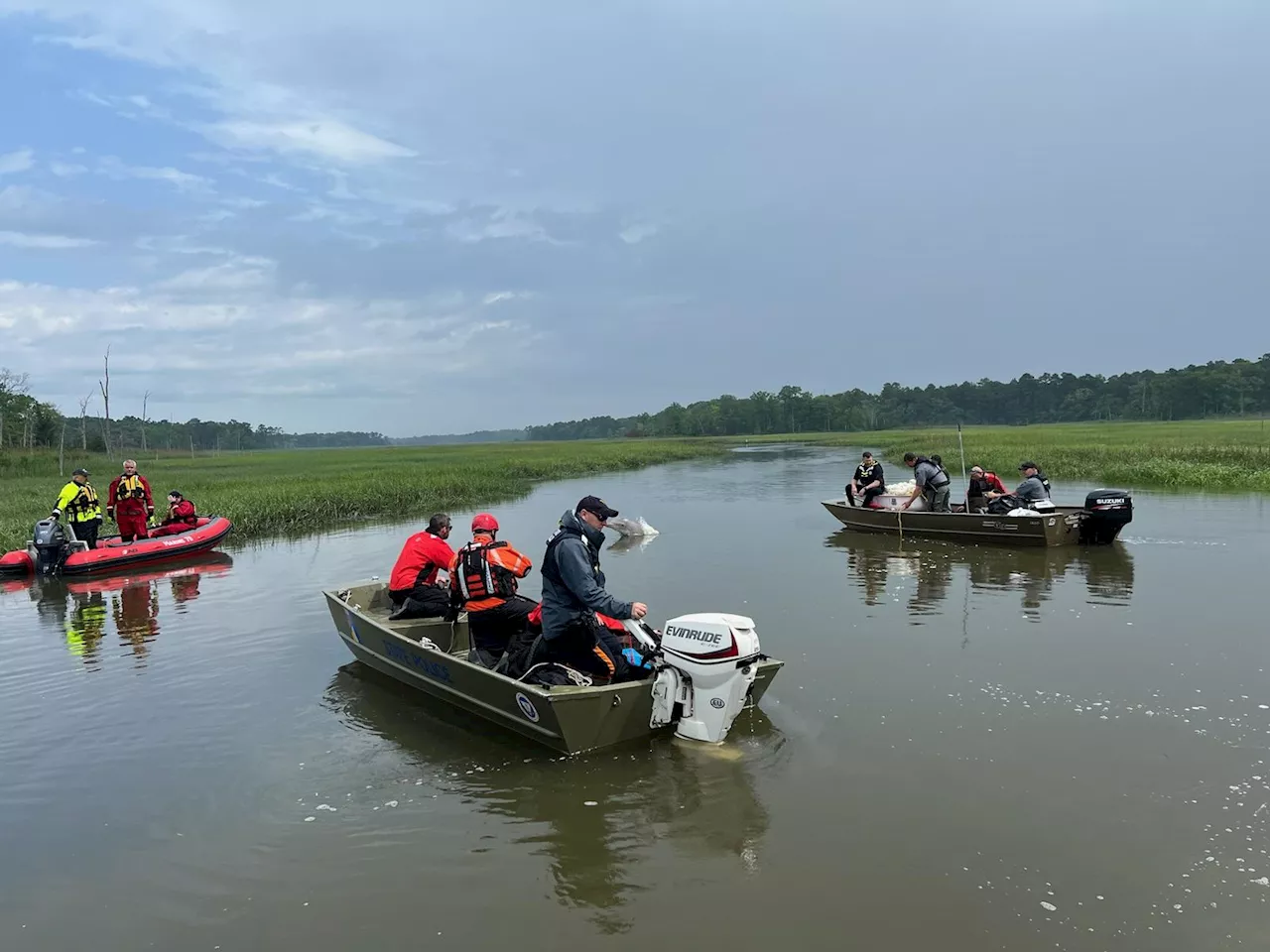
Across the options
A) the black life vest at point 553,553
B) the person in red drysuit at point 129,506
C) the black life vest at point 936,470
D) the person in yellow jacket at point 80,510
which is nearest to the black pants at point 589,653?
the black life vest at point 553,553

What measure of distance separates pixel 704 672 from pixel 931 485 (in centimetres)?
1306

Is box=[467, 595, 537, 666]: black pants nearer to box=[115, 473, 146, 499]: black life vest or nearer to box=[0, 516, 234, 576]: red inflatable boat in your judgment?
box=[0, 516, 234, 576]: red inflatable boat

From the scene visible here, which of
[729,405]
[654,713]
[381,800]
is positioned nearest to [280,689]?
[381,800]

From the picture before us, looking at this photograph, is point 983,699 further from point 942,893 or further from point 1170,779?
point 942,893

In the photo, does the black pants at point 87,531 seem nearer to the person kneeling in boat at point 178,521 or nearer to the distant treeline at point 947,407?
the person kneeling in boat at point 178,521

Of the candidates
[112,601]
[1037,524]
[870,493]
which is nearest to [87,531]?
[112,601]

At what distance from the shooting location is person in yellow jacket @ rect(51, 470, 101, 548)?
634 inches

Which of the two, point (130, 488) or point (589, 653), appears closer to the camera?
point (589, 653)

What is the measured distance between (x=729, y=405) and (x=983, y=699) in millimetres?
167933

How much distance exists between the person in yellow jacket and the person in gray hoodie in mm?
13317

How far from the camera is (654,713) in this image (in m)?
6.88

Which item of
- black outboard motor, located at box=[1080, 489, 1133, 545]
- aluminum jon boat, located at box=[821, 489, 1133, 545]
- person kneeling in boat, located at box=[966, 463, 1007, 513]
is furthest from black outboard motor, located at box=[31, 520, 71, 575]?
black outboard motor, located at box=[1080, 489, 1133, 545]

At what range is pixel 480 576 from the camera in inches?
310

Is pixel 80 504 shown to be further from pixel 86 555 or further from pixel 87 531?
pixel 86 555
